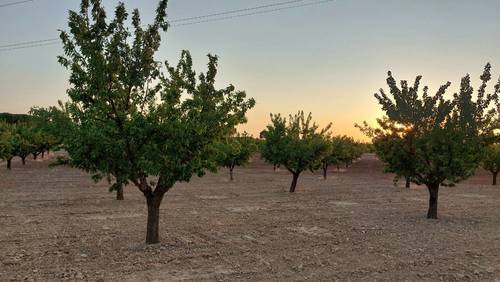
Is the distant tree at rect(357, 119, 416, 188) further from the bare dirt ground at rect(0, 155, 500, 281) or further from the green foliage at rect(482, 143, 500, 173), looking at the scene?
the green foliage at rect(482, 143, 500, 173)

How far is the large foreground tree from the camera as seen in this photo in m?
15.1

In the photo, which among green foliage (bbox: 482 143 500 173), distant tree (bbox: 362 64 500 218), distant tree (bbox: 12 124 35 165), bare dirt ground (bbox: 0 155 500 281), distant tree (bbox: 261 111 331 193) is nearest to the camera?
Result: bare dirt ground (bbox: 0 155 500 281)

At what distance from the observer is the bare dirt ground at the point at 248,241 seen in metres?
13.8

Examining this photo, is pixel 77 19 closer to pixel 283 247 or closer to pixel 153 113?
pixel 153 113

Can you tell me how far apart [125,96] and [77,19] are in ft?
10.0

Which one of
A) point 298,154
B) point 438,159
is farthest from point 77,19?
point 298,154

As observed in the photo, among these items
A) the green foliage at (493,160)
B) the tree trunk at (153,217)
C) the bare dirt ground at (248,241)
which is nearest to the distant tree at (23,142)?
the bare dirt ground at (248,241)

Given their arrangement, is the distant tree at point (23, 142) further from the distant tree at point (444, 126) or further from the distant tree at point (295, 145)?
the distant tree at point (444, 126)

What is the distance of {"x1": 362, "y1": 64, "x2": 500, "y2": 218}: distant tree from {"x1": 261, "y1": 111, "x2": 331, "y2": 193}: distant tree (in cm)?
1366

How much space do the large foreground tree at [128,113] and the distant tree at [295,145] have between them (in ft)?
72.8

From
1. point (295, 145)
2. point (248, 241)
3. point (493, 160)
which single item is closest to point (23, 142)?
point (295, 145)

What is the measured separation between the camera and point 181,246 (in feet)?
56.4

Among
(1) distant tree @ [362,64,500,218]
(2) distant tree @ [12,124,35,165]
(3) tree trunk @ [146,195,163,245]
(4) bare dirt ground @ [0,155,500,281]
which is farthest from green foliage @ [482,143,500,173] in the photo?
(2) distant tree @ [12,124,35,165]

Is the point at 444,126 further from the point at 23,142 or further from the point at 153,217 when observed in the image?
the point at 23,142
